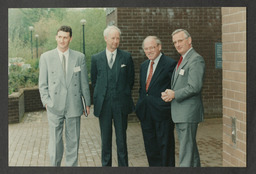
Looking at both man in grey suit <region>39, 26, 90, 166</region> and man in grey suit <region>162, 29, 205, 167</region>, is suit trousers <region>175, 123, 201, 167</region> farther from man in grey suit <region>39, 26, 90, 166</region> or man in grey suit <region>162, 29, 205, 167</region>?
man in grey suit <region>39, 26, 90, 166</region>

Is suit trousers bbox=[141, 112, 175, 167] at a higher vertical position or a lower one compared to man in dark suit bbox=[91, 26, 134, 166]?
lower

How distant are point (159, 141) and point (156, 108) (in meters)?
0.43

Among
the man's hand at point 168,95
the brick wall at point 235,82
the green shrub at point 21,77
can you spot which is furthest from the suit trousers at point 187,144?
the green shrub at point 21,77

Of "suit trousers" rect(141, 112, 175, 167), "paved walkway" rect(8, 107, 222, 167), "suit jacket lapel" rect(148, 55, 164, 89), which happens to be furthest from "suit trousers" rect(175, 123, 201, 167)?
"paved walkway" rect(8, 107, 222, 167)

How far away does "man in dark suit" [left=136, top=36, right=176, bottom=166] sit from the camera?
17.9 feet

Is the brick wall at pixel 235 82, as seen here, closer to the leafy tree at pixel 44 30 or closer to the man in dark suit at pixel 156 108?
the man in dark suit at pixel 156 108

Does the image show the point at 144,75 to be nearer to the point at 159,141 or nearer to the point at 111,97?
the point at 111,97

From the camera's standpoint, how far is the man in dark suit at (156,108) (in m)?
5.45

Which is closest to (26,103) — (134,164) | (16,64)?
(16,64)

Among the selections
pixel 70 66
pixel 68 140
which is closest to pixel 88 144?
pixel 68 140

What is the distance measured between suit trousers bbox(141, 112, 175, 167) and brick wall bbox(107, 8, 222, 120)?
454cm

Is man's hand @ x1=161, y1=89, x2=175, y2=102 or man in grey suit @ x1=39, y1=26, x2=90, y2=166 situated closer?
man's hand @ x1=161, y1=89, x2=175, y2=102

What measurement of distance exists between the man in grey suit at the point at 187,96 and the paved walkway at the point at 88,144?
4.53 ft

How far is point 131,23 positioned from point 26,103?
4030mm
